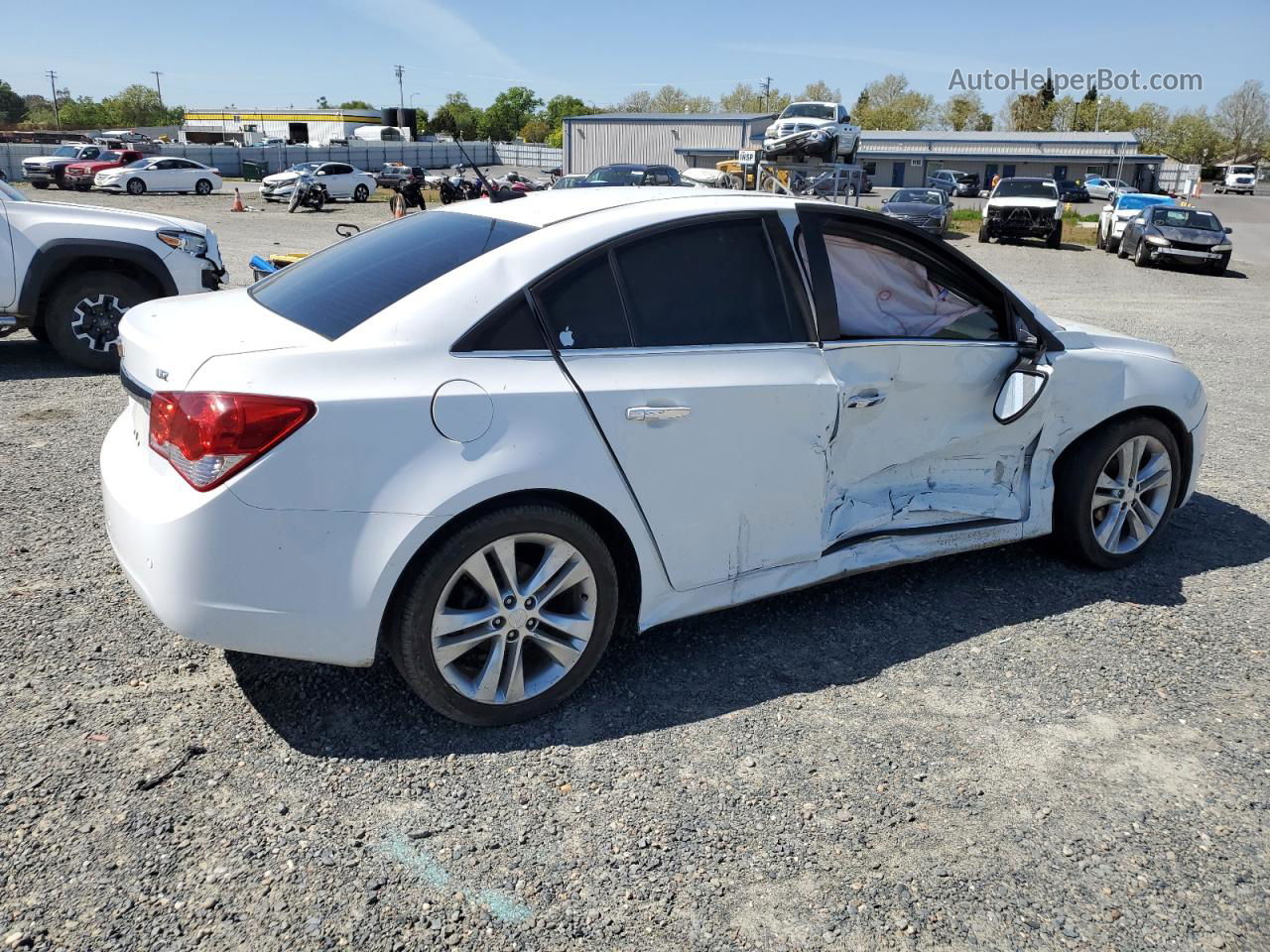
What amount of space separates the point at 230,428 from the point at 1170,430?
409 centimetres

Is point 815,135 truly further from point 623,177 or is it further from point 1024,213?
point 1024,213

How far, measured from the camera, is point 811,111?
1312 inches

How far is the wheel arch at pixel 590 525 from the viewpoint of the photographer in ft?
9.53

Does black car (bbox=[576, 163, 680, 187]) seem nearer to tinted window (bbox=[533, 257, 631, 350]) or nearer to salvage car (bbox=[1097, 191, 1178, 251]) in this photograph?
salvage car (bbox=[1097, 191, 1178, 251])

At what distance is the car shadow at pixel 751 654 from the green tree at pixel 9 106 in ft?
491

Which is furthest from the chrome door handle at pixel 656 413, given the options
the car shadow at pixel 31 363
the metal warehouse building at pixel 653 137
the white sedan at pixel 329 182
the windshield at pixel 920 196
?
the metal warehouse building at pixel 653 137

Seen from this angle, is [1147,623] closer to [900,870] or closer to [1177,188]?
[900,870]

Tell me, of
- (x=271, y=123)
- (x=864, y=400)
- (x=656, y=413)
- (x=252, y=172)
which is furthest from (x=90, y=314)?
(x=271, y=123)

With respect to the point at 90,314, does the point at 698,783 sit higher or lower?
lower

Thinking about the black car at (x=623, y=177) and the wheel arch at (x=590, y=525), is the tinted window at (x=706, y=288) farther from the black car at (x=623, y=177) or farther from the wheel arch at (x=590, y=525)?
the black car at (x=623, y=177)

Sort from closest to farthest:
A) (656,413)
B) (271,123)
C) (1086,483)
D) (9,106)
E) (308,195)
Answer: (656,413), (1086,483), (308,195), (271,123), (9,106)

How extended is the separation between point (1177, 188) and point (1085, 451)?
86794 mm

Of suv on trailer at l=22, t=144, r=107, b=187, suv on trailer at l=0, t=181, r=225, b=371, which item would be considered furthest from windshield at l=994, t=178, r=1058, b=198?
suv on trailer at l=22, t=144, r=107, b=187

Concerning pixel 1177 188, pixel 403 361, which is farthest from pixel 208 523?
pixel 1177 188
